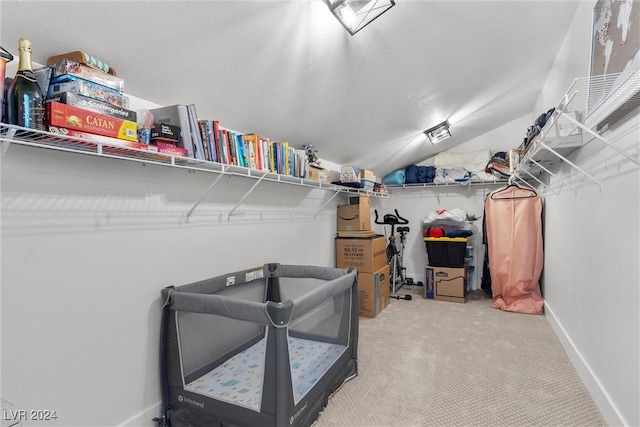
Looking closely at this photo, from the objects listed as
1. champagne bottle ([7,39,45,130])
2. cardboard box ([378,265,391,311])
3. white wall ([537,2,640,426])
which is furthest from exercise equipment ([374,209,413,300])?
champagne bottle ([7,39,45,130])

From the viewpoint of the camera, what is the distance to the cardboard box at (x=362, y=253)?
130 inches

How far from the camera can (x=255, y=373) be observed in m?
1.77

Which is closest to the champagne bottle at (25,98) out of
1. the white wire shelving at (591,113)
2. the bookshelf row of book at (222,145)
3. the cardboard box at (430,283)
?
the bookshelf row of book at (222,145)

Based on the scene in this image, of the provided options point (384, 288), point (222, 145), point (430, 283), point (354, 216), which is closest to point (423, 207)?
point (430, 283)

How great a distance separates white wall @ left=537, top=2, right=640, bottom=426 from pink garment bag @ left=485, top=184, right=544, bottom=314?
2.13ft

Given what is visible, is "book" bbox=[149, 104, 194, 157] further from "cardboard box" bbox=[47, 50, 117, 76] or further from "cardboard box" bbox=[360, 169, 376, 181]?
"cardboard box" bbox=[360, 169, 376, 181]

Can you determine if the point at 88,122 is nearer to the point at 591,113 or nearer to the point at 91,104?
the point at 91,104

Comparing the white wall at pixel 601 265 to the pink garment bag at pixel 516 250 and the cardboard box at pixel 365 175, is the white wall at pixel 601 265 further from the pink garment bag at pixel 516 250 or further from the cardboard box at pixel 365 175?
the cardboard box at pixel 365 175

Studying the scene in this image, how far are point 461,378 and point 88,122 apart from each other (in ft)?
8.02

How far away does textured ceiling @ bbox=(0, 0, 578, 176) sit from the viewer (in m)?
1.22

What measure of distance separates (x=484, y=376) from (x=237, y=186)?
2.13m

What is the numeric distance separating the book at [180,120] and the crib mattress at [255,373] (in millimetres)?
1032

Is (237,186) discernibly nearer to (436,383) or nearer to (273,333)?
(273,333)

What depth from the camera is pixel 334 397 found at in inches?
73.0
